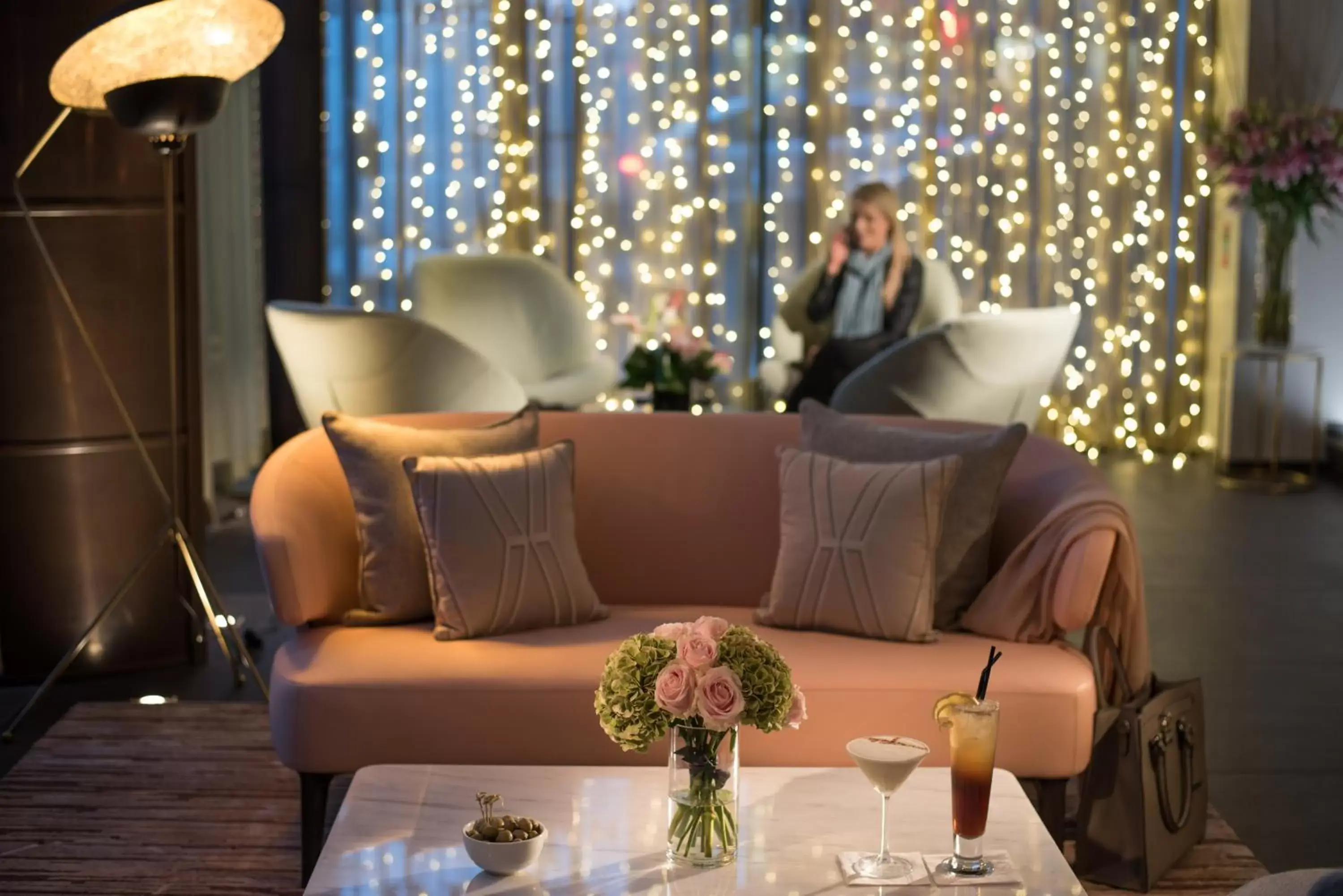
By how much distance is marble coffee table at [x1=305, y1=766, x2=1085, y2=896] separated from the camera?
2.08m

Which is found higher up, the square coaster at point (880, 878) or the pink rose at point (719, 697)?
the pink rose at point (719, 697)

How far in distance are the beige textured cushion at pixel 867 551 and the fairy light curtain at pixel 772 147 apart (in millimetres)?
4847

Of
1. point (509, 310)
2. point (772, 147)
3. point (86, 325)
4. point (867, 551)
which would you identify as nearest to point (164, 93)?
point (86, 325)

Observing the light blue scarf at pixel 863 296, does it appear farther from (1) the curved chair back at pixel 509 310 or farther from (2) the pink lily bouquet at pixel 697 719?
(2) the pink lily bouquet at pixel 697 719

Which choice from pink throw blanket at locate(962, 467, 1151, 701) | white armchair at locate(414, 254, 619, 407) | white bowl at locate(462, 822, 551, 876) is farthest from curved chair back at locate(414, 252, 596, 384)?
white bowl at locate(462, 822, 551, 876)

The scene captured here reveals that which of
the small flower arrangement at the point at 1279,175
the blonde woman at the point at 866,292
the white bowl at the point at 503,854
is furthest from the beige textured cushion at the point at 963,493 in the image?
the small flower arrangement at the point at 1279,175

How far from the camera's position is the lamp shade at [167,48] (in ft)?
11.9

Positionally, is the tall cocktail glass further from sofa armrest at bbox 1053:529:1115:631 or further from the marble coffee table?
sofa armrest at bbox 1053:529:1115:631

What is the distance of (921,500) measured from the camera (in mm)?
3072

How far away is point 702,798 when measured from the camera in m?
2.14

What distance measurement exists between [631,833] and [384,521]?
1.12m

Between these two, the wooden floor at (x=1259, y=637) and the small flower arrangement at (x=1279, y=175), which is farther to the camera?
the small flower arrangement at (x=1279, y=175)

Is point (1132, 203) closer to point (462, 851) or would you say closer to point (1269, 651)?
point (1269, 651)

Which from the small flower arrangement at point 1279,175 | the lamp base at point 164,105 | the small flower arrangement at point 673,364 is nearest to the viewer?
the lamp base at point 164,105
